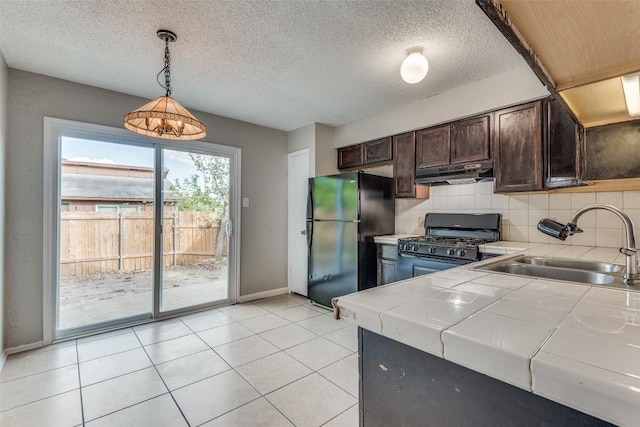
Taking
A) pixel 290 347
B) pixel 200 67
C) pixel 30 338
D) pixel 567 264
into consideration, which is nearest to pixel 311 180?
pixel 200 67

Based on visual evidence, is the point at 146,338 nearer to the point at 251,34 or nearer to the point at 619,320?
the point at 251,34

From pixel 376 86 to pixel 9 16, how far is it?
8.77 feet

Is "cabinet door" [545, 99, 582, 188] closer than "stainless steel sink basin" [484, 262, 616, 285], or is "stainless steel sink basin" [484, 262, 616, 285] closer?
"stainless steel sink basin" [484, 262, 616, 285]

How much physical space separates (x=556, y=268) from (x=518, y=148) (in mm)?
1315

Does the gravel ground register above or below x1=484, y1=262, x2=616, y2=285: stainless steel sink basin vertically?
below

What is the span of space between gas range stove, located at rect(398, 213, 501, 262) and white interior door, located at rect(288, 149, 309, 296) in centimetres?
154

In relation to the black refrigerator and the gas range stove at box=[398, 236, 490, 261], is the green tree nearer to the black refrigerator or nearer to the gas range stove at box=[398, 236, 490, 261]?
the black refrigerator

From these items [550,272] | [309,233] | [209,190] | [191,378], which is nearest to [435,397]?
[550,272]

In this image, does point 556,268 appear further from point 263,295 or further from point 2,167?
point 2,167

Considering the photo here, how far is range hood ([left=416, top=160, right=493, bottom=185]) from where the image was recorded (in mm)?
2705

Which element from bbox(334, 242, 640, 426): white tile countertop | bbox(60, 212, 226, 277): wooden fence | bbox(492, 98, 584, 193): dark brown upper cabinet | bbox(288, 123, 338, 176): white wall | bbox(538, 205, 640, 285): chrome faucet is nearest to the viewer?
bbox(334, 242, 640, 426): white tile countertop

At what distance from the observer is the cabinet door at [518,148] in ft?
7.90

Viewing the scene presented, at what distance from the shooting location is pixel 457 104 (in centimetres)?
284

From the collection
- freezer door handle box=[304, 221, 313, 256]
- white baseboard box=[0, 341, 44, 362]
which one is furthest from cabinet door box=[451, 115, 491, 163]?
white baseboard box=[0, 341, 44, 362]
